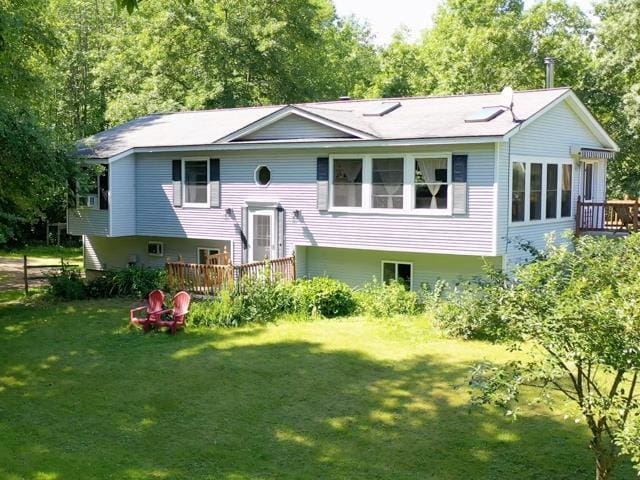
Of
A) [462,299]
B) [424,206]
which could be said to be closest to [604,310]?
[462,299]

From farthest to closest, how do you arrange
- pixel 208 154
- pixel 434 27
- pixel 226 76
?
pixel 434 27 → pixel 226 76 → pixel 208 154

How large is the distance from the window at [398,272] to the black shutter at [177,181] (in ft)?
22.3

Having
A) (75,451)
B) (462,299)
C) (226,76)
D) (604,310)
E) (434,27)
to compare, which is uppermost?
(434,27)

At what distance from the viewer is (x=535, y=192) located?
56.2ft

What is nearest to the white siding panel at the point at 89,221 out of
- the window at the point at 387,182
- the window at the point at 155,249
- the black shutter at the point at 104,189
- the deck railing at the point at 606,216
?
the black shutter at the point at 104,189

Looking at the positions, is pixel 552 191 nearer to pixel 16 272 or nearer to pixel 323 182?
pixel 323 182

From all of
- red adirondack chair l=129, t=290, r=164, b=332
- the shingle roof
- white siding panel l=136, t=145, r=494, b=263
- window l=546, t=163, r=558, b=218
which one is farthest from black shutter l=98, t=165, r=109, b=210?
window l=546, t=163, r=558, b=218

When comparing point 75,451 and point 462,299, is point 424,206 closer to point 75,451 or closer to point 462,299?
point 462,299

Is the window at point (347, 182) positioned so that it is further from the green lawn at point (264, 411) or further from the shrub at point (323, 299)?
the green lawn at point (264, 411)

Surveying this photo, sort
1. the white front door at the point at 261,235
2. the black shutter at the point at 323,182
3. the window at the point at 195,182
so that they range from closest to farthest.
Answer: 1. the black shutter at the point at 323,182
2. the white front door at the point at 261,235
3. the window at the point at 195,182

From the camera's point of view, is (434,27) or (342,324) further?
(434,27)

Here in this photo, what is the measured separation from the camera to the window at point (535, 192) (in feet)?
55.5

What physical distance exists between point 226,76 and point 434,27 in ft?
53.7

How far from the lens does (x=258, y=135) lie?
18656 mm
